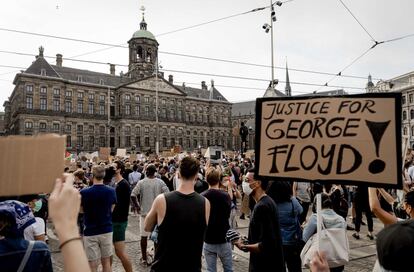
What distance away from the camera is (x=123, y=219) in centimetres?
A: 561

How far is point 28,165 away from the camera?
1.39 m

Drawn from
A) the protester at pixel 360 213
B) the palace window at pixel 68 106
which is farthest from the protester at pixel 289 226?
the palace window at pixel 68 106

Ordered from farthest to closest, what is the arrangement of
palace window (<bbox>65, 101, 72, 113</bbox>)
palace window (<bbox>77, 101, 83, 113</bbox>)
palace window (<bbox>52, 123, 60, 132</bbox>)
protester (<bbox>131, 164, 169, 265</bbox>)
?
palace window (<bbox>77, 101, 83, 113</bbox>)
palace window (<bbox>65, 101, 72, 113</bbox>)
palace window (<bbox>52, 123, 60, 132</bbox>)
protester (<bbox>131, 164, 169, 265</bbox>)

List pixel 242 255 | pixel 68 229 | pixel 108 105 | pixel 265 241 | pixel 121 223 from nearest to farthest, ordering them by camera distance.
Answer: pixel 68 229 < pixel 265 241 < pixel 121 223 < pixel 242 255 < pixel 108 105

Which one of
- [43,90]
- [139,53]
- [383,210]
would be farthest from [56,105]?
[383,210]

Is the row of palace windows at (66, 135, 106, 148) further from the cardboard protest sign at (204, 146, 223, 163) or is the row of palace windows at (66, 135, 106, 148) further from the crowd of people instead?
the crowd of people

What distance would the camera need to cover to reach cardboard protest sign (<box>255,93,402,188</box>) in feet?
8.30

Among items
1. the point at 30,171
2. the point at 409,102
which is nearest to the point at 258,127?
the point at 30,171

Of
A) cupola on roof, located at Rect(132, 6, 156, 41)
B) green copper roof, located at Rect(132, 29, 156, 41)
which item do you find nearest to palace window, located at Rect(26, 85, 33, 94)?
cupola on roof, located at Rect(132, 6, 156, 41)

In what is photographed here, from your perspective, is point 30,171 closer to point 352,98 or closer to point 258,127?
point 258,127

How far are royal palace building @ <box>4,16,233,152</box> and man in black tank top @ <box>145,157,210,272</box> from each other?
52.4 m

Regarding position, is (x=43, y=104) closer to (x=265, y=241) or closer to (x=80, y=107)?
(x=80, y=107)

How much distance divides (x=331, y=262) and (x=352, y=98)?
80.4 inches

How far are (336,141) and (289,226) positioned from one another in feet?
6.25
